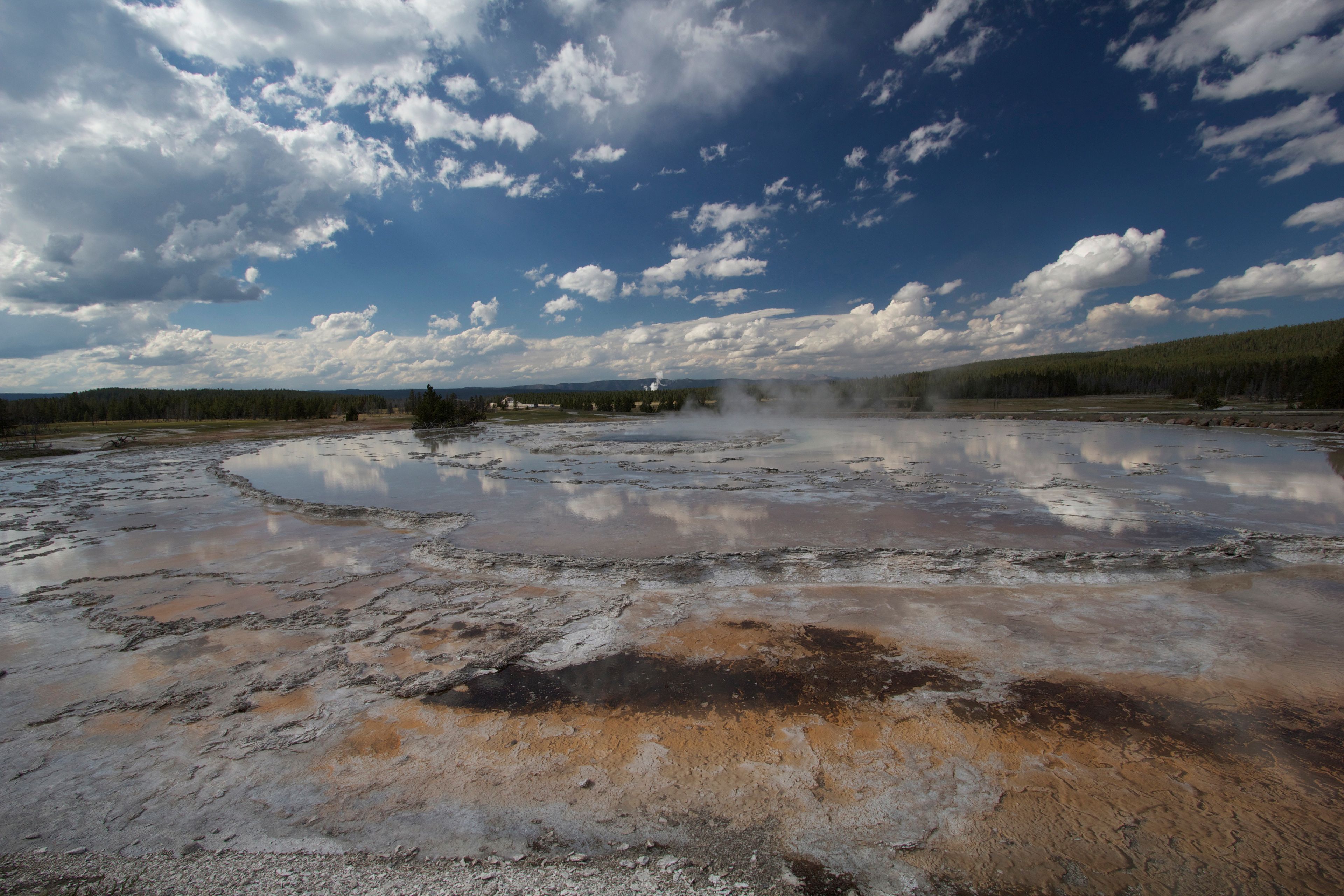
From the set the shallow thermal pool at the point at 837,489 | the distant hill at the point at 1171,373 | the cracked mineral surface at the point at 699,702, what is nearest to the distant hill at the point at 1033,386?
the distant hill at the point at 1171,373

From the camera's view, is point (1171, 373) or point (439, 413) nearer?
point (439, 413)

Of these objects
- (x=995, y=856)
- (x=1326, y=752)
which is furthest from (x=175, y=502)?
(x=1326, y=752)

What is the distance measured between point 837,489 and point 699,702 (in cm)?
1122

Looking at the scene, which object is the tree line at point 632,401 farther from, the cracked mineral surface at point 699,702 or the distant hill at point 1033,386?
the cracked mineral surface at point 699,702

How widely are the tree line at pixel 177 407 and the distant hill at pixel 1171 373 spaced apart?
85.9 m

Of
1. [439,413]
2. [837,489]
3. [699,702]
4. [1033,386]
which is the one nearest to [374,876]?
[699,702]

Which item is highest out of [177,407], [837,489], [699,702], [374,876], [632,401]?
[177,407]

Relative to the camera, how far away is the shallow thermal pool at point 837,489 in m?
9.90

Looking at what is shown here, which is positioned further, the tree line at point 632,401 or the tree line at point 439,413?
the tree line at point 632,401

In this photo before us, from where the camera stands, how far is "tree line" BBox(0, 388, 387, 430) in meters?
71.2

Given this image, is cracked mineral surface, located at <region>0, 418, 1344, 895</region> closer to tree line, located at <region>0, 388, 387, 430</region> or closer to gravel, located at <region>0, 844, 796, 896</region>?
gravel, located at <region>0, 844, 796, 896</region>

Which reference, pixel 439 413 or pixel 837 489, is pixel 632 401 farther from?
pixel 837 489

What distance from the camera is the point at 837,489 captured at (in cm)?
1481

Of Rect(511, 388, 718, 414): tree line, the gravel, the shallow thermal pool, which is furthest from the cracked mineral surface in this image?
Rect(511, 388, 718, 414): tree line
